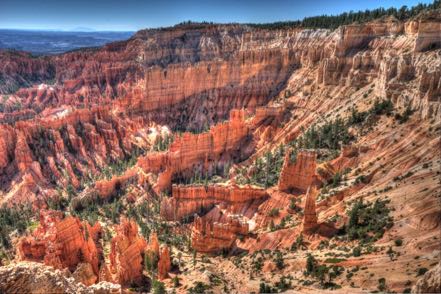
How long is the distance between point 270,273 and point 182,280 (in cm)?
909

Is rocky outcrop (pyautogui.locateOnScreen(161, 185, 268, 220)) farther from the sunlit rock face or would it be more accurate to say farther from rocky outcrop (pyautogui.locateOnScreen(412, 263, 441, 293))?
rocky outcrop (pyautogui.locateOnScreen(412, 263, 441, 293))

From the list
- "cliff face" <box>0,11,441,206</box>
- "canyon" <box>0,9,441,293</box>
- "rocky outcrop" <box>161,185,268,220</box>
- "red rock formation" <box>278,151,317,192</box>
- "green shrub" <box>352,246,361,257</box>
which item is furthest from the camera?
"cliff face" <box>0,11,441,206</box>

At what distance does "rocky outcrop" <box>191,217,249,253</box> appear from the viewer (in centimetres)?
4475

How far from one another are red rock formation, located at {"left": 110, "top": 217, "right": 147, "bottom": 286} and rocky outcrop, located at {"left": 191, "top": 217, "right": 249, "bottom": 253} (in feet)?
22.7

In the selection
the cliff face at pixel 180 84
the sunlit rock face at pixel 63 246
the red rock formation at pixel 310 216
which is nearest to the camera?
the red rock formation at pixel 310 216

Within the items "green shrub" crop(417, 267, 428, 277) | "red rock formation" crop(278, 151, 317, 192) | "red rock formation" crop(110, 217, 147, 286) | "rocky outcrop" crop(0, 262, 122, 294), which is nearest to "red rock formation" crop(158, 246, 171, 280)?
"red rock formation" crop(110, 217, 147, 286)

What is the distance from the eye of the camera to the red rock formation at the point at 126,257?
37.6 m

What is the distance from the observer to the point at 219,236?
148 feet

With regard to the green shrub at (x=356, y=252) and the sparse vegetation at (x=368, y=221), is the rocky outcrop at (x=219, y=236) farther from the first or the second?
the green shrub at (x=356, y=252)

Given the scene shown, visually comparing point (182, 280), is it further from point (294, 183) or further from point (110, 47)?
point (110, 47)

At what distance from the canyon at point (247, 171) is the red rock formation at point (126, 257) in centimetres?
18

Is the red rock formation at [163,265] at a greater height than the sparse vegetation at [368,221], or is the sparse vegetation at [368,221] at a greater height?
the sparse vegetation at [368,221]

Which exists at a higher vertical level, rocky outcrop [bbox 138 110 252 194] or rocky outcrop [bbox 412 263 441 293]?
rocky outcrop [bbox 412 263 441 293]

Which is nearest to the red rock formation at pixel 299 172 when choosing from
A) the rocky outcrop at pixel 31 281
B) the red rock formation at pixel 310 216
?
the red rock formation at pixel 310 216
